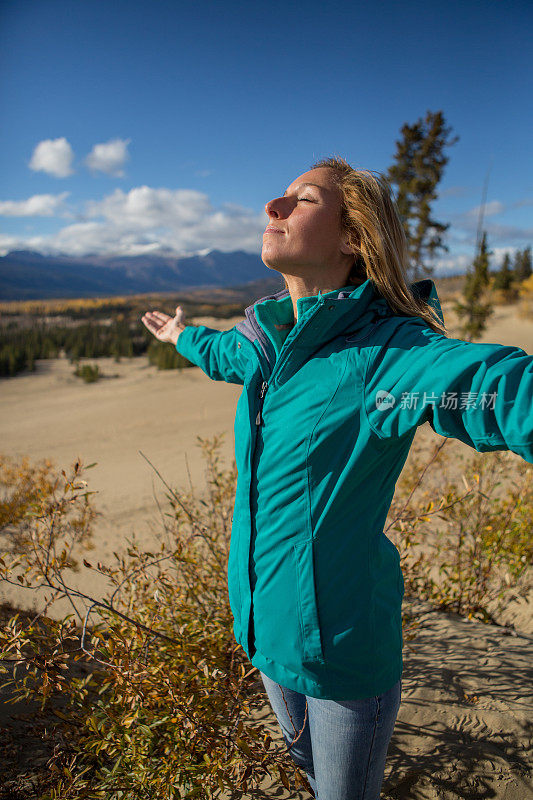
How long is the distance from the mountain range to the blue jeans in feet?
279

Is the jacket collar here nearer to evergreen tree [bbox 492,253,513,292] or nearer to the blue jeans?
the blue jeans

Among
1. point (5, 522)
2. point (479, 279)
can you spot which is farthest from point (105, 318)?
point (5, 522)

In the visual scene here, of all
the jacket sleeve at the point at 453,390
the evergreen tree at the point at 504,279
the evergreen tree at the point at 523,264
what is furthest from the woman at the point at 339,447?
the evergreen tree at the point at 523,264

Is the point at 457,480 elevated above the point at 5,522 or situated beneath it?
elevated above

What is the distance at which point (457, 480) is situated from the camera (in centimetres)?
517

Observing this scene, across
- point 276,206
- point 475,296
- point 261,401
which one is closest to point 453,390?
point 261,401

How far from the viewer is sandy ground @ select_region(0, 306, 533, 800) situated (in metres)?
1.87

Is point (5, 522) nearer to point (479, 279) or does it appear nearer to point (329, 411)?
point (329, 411)

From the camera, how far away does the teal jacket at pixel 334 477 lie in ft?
3.50

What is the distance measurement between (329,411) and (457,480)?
459 centimetres

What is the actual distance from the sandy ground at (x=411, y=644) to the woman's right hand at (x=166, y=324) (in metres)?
0.76

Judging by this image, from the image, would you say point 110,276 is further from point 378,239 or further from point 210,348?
point 378,239

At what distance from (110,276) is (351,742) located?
540 ft

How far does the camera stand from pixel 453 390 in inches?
37.5
